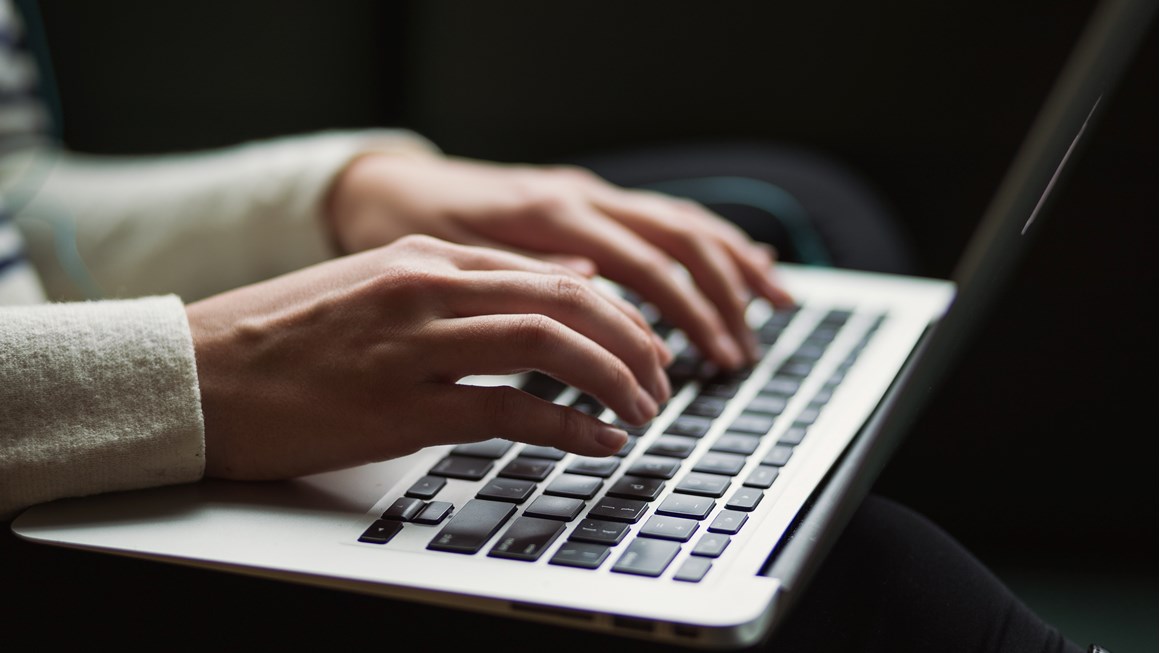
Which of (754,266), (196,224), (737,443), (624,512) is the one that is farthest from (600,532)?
(196,224)

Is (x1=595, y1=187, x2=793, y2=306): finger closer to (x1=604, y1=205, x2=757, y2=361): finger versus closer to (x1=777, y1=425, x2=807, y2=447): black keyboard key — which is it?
(x1=604, y1=205, x2=757, y2=361): finger

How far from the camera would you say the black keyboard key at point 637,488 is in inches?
17.8

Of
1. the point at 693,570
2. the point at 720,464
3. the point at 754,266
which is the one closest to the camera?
the point at 693,570

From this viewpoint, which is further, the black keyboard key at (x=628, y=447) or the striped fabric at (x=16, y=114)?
the striped fabric at (x=16, y=114)

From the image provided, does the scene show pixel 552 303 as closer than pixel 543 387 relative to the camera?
Yes

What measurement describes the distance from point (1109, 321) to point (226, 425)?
0.86 m

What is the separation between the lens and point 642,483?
1.52 ft

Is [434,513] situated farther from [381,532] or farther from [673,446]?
[673,446]

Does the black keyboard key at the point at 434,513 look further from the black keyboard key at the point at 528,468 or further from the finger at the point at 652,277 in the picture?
the finger at the point at 652,277

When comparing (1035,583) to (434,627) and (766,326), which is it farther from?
(434,627)

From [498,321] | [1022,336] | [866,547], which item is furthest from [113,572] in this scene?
[1022,336]

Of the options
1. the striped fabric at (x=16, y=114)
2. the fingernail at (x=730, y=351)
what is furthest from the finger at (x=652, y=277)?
the striped fabric at (x=16, y=114)

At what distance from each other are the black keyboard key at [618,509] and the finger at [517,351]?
0.05 m

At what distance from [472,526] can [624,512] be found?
0.21 ft
